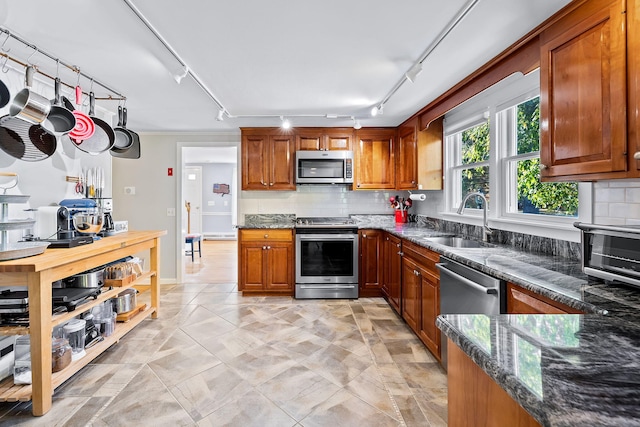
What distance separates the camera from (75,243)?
2223 mm

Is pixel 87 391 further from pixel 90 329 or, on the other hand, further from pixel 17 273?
pixel 17 273

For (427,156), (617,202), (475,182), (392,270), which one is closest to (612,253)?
(617,202)

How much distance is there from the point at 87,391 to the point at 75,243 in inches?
39.4

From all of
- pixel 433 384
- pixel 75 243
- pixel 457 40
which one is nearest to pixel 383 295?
pixel 433 384

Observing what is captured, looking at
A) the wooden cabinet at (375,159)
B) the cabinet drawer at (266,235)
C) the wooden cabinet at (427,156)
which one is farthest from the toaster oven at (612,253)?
the cabinet drawer at (266,235)

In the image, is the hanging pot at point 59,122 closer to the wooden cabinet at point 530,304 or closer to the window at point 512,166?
the wooden cabinet at point 530,304

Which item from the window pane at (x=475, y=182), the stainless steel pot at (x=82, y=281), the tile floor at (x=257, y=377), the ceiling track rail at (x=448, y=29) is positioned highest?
the ceiling track rail at (x=448, y=29)

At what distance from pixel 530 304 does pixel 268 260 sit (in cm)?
307

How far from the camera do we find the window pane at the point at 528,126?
7.63 feet

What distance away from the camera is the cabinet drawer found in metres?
3.99

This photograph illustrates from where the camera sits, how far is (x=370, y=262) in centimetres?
395

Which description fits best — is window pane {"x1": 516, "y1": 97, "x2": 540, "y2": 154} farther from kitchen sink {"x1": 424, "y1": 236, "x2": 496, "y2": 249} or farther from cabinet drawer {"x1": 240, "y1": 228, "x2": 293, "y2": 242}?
cabinet drawer {"x1": 240, "y1": 228, "x2": 293, "y2": 242}

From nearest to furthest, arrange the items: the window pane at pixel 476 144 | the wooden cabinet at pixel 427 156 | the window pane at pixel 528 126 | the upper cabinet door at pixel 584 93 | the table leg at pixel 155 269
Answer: the upper cabinet door at pixel 584 93, the window pane at pixel 528 126, the window pane at pixel 476 144, the table leg at pixel 155 269, the wooden cabinet at pixel 427 156

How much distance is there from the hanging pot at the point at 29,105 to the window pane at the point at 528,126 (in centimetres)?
341
